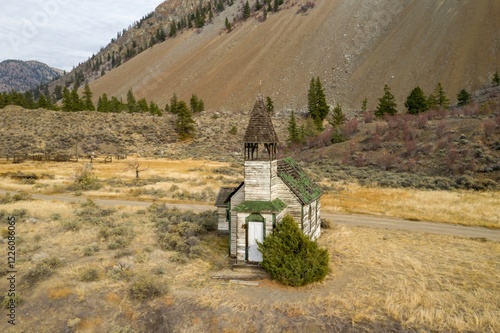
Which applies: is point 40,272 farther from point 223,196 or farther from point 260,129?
point 260,129

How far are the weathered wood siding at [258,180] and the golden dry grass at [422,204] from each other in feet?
44.3

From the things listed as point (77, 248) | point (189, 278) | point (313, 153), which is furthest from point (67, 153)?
point (189, 278)

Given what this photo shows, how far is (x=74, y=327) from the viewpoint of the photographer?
1141 centimetres

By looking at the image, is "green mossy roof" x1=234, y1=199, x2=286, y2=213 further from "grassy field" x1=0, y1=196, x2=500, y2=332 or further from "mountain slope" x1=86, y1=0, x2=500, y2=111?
"mountain slope" x1=86, y1=0, x2=500, y2=111

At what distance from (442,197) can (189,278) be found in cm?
2516

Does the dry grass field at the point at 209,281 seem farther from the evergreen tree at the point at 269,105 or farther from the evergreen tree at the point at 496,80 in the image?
the evergreen tree at the point at 269,105

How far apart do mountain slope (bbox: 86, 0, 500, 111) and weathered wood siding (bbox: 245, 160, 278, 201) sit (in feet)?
259

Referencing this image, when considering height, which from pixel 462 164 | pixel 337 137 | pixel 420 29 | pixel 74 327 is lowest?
pixel 74 327

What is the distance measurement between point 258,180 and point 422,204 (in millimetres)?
18977

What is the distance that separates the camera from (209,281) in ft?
47.8

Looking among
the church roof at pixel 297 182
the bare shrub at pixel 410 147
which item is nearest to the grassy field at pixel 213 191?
the church roof at pixel 297 182

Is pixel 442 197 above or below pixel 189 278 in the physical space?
above

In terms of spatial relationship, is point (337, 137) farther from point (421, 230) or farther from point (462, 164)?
point (421, 230)

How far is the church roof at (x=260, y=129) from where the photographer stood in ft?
51.5
